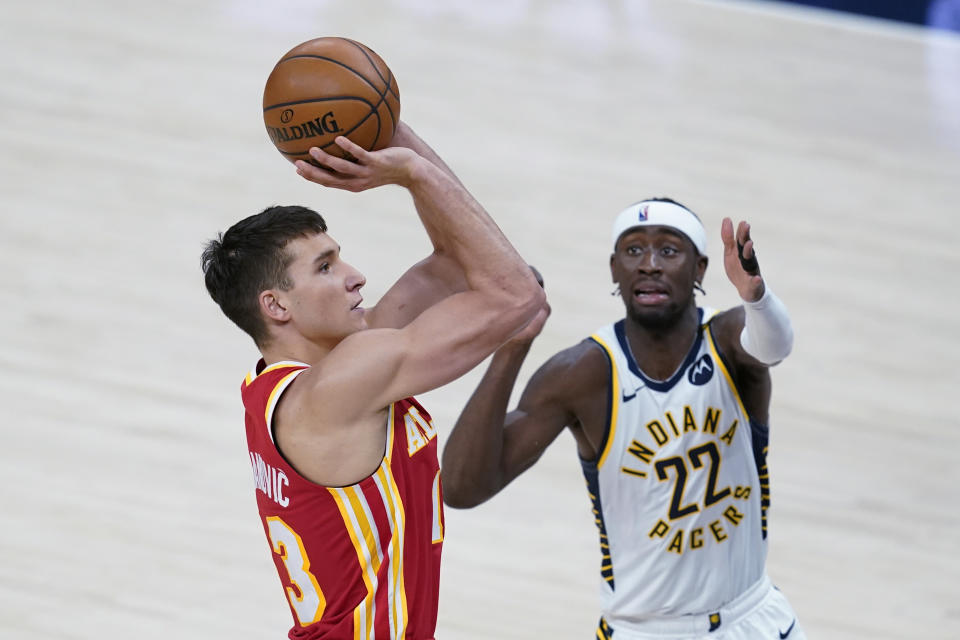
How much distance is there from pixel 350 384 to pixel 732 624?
1780 millimetres

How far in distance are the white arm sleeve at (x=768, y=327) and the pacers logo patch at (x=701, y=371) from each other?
31cm

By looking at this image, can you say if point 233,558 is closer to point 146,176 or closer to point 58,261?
point 58,261

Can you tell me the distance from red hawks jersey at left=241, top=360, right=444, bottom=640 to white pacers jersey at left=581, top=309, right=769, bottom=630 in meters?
0.96

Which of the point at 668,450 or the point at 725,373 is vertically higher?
the point at 725,373

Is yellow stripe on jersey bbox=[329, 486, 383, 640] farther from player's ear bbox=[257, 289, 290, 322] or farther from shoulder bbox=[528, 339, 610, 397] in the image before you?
shoulder bbox=[528, 339, 610, 397]

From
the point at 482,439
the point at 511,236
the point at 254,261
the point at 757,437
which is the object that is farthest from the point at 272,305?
the point at 511,236

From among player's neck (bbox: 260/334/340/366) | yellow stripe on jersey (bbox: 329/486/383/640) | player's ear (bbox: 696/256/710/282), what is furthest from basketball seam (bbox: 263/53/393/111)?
player's ear (bbox: 696/256/710/282)

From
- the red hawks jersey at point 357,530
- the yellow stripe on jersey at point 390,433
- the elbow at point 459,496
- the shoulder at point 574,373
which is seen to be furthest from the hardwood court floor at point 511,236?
the yellow stripe on jersey at point 390,433

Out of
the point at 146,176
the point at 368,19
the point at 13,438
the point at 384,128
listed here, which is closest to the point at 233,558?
the point at 13,438

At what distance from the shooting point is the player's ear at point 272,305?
3150mm

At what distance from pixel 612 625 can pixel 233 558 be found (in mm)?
2183

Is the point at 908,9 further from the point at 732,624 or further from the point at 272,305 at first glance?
the point at 272,305

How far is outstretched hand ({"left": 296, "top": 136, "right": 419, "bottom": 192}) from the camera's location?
10.2 ft

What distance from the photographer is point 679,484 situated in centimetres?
408
